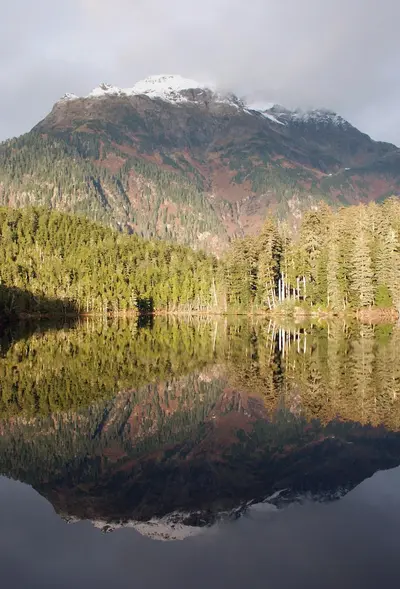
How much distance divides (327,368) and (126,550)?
2736 centimetres

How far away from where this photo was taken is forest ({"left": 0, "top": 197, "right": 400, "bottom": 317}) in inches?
4154

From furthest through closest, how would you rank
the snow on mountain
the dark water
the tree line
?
the tree line, the snow on mountain, the dark water

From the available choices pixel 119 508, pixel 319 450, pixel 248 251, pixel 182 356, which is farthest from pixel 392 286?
pixel 119 508

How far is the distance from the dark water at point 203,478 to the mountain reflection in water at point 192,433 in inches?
3.5

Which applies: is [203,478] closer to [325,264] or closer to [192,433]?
[192,433]

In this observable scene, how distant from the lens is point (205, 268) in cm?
16412

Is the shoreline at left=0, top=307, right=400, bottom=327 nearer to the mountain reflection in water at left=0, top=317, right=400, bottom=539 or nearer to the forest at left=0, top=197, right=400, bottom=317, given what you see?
the forest at left=0, top=197, right=400, bottom=317

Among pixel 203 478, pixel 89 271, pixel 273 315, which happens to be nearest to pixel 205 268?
pixel 89 271

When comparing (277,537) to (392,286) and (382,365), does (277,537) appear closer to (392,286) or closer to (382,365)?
(382,365)

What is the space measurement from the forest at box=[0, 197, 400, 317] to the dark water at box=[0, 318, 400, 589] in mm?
68761

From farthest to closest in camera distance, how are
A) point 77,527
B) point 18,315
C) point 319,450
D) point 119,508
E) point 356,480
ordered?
point 18,315
point 319,450
point 356,480
point 119,508
point 77,527

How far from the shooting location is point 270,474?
18.2 meters

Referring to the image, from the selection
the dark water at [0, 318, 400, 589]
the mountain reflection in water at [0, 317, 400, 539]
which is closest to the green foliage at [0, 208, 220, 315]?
the mountain reflection in water at [0, 317, 400, 539]

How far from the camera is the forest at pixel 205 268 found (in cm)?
10550
